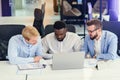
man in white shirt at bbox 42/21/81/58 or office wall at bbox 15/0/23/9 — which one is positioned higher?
office wall at bbox 15/0/23/9

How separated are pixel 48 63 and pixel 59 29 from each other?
596 mm

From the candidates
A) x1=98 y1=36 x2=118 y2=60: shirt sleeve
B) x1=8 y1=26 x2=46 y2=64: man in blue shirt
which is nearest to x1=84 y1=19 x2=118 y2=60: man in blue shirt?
x1=98 y1=36 x2=118 y2=60: shirt sleeve

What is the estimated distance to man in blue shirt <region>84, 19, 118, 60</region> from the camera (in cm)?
337

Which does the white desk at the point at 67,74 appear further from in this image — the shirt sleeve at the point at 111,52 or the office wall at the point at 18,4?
the office wall at the point at 18,4

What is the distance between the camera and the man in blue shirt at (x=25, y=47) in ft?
10.3

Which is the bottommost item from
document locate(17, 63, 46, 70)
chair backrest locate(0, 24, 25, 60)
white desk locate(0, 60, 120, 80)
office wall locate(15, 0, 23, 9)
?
white desk locate(0, 60, 120, 80)

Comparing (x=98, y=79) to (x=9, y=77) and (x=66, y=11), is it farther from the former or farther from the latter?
(x=66, y=11)

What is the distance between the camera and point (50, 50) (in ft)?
12.6

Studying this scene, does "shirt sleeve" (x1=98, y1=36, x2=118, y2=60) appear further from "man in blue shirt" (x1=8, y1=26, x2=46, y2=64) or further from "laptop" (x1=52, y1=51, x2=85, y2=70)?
"man in blue shirt" (x1=8, y1=26, x2=46, y2=64)

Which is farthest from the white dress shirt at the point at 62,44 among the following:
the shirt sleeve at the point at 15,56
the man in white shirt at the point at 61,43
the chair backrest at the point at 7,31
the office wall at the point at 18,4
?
the office wall at the point at 18,4

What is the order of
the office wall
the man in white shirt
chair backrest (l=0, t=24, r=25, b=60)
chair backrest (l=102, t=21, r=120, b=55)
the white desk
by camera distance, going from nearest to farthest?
the white desk, the man in white shirt, chair backrest (l=0, t=24, r=25, b=60), chair backrest (l=102, t=21, r=120, b=55), the office wall

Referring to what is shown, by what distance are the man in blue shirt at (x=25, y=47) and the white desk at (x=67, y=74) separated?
0.15 m

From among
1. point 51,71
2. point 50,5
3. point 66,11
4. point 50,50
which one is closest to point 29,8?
point 50,5

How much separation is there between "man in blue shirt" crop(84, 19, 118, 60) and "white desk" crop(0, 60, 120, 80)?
0.31 meters
